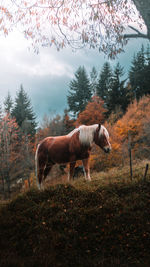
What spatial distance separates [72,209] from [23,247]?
128 centimetres

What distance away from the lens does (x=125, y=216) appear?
389 cm

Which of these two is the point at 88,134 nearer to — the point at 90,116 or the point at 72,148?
the point at 72,148

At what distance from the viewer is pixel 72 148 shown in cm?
535

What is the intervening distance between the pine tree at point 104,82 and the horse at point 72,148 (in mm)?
16433

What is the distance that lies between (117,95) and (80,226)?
52.9ft

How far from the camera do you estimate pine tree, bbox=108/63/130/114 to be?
17516mm

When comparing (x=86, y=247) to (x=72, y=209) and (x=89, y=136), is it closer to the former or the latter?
(x=72, y=209)

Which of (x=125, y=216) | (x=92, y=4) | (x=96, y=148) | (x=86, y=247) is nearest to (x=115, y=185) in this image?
(x=125, y=216)

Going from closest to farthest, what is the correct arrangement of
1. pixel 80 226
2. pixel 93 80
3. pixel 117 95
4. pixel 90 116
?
pixel 80 226 < pixel 90 116 < pixel 117 95 < pixel 93 80

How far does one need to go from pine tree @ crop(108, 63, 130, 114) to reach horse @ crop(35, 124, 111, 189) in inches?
473

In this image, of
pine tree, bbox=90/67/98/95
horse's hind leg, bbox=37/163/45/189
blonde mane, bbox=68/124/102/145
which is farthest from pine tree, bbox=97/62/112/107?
horse's hind leg, bbox=37/163/45/189

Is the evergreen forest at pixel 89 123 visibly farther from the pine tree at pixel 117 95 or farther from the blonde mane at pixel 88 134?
the blonde mane at pixel 88 134

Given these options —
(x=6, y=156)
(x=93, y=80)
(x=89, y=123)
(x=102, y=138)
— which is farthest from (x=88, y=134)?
(x=93, y=80)

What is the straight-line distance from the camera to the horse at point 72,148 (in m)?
5.27
